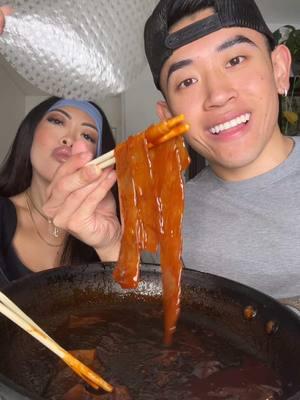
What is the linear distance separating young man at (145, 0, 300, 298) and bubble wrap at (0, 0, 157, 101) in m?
0.08

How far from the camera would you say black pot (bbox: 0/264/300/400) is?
1.73 feet

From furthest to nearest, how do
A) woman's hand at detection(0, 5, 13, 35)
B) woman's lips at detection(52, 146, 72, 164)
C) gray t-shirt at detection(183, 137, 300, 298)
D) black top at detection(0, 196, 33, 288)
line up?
woman's lips at detection(52, 146, 72, 164), black top at detection(0, 196, 33, 288), gray t-shirt at detection(183, 137, 300, 298), woman's hand at detection(0, 5, 13, 35)

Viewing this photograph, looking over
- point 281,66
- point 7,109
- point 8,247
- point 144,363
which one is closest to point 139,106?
point 7,109

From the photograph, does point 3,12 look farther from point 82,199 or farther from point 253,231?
point 253,231

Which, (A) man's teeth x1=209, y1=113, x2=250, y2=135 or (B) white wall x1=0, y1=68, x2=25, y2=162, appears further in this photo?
(B) white wall x1=0, y1=68, x2=25, y2=162

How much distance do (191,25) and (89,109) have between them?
0.69m

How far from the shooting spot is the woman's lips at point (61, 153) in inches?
55.9

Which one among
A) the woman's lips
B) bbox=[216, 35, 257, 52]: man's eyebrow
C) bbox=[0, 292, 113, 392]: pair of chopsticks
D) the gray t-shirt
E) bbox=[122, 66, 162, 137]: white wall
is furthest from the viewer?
bbox=[122, 66, 162, 137]: white wall

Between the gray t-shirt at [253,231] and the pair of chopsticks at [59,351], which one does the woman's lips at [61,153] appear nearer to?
the gray t-shirt at [253,231]

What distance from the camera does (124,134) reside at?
3459 mm

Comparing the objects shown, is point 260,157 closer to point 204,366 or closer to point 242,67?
point 242,67

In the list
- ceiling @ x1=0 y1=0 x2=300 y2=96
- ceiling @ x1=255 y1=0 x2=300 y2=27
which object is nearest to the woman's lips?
ceiling @ x1=0 y1=0 x2=300 y2=96

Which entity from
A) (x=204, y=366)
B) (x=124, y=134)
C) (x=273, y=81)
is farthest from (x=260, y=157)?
(x=124, y=134)

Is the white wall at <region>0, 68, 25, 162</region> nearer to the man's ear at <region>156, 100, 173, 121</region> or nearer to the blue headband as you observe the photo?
the blue headband
